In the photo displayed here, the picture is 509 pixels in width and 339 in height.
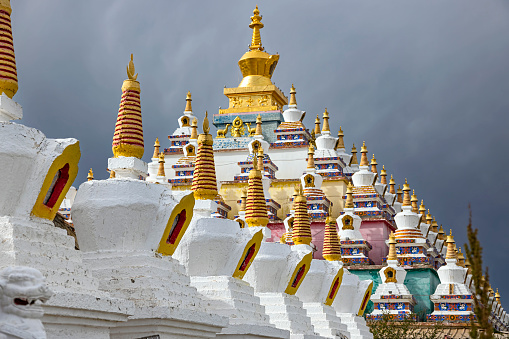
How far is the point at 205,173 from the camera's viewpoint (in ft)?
53.9

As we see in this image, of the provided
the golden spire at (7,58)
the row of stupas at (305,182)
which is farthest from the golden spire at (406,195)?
the golden spire at (7,58)

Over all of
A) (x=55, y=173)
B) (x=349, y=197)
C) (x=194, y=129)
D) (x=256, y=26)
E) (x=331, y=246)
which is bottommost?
(x=55, y=173)

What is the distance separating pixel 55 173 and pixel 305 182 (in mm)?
25587

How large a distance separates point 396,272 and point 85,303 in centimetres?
2438

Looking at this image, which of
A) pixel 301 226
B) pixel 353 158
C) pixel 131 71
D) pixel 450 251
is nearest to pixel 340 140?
pixel 353 158

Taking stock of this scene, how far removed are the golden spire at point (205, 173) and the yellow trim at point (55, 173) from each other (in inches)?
200

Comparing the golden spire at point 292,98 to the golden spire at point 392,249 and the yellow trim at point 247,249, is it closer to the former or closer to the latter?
the golden spire at point 392,249

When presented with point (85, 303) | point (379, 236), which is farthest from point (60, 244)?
point (379, 236)

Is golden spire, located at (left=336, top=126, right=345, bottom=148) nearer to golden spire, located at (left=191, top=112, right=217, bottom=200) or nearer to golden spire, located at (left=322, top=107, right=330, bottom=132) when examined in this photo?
golden spire, located at (left=322, top=107, right=330, bottom=132)

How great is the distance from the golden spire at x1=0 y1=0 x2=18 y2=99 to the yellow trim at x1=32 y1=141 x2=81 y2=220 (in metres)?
0.97

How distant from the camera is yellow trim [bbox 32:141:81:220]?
1065 cm

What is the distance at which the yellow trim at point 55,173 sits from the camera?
1065cm

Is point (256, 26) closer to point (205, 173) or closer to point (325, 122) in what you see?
point (325, 122)

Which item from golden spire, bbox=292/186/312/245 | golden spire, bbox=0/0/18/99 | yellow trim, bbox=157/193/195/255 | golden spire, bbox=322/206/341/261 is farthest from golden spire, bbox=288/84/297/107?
golden spire, bbox=0/0/18/99
